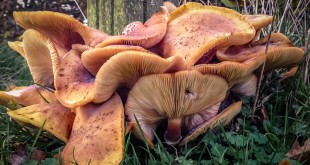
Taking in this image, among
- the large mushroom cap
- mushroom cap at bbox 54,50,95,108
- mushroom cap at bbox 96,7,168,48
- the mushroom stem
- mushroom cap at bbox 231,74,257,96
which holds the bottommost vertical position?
the mushroom stem

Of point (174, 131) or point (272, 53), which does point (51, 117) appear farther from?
point (272, 53)

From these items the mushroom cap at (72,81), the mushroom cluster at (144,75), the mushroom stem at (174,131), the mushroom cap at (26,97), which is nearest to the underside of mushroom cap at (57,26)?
the mushroom cluster at (144,75)

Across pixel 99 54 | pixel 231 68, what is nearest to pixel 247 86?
pixel 231 68

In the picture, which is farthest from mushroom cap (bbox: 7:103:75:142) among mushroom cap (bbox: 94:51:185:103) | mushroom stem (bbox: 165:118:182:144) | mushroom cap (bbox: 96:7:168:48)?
mushroom stem (bbox: 165:118:182:144)

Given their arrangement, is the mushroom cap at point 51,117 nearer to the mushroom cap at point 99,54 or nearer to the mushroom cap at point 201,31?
the mushroom cap at point 99,54

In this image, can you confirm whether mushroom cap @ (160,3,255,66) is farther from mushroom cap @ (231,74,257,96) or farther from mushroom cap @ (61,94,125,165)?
mushroom cap @ (61,94,125,165)
